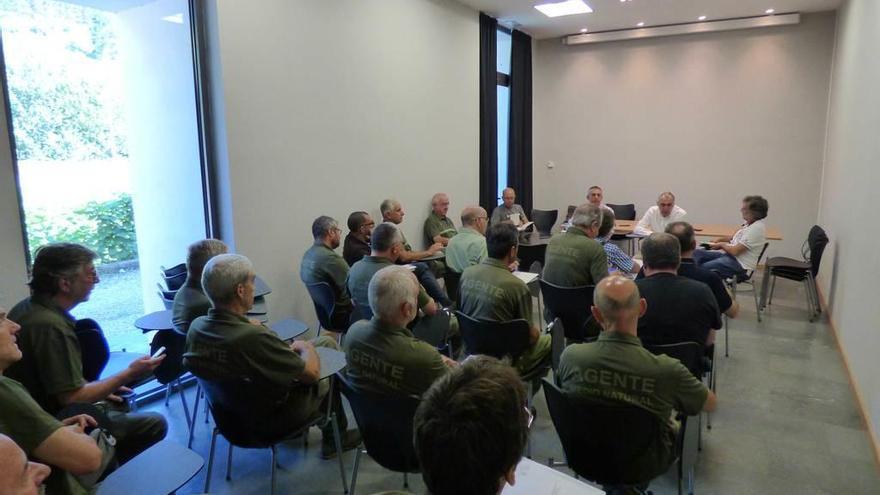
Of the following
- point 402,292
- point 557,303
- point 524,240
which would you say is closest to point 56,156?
point 402,292

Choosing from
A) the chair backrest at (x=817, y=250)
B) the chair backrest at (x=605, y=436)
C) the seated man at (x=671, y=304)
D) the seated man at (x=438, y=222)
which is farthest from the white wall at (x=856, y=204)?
the seated man at (x=438, y=222)

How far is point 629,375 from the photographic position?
6.57ft

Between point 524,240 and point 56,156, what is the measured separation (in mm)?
4273

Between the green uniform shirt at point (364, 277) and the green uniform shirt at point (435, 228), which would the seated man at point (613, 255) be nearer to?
the green uniform shirt at point (364, 277)

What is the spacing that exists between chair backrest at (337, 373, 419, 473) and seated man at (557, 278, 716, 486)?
0.63m

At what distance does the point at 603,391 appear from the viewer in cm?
204

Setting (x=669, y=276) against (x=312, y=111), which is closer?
(x=669, y=276)

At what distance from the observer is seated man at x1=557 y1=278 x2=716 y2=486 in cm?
199

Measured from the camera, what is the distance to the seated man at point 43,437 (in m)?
1.55

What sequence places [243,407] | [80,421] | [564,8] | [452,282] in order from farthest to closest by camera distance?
1. [564,8]
2. [452,282]
3. [243,407]
4. [80,421]

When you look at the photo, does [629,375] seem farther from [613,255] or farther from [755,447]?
[613,255]

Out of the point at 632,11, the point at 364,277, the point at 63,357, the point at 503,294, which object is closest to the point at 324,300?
the point at 364,277

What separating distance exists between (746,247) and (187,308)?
198 inches

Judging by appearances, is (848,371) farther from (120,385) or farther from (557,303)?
(120,385)
